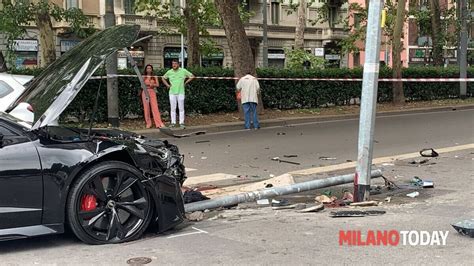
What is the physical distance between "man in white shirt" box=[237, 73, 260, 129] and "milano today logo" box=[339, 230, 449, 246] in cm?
1047

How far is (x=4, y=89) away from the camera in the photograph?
31.7ft

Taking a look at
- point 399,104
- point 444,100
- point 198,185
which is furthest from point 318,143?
point 444,100

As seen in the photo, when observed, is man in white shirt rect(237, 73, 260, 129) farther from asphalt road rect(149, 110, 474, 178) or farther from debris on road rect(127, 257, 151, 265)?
debris on road rect(127, 257, 151, 265)

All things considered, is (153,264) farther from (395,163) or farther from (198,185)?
(395,163)

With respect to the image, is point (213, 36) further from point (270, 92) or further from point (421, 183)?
point (421, 183)

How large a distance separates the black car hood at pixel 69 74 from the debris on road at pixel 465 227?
3.50 m

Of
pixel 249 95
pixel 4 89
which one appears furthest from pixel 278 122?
pixel 4 89

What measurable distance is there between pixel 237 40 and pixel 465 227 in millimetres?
12787

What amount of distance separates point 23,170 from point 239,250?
6.41 ft

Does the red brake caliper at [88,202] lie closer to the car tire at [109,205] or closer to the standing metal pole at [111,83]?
the car tire at [109,205]

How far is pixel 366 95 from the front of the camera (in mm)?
6660

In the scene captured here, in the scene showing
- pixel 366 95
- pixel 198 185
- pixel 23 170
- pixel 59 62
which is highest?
pixel 59 62

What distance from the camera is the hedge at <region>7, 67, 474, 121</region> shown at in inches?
618

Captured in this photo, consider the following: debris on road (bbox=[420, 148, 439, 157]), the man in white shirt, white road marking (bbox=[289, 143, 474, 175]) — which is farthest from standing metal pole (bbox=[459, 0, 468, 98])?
debris on road (bbox=[420, 148, 439, 157])
